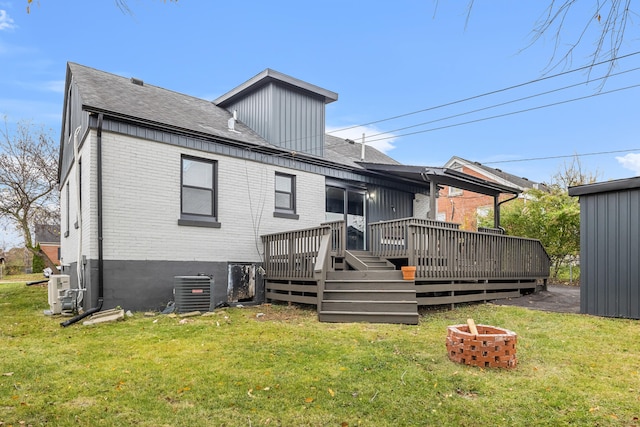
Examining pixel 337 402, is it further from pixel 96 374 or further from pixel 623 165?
pixel 623 165

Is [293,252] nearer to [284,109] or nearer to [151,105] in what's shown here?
[284,109]

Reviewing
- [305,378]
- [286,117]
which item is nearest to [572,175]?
[286,117]

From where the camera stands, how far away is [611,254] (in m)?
8.11

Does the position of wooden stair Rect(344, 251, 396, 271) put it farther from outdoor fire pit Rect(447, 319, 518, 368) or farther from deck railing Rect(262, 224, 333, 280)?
outdoor fire pit Rect(447, 319, 518, 368)

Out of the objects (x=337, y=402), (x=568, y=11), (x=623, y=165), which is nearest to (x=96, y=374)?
(x=337, y=402)

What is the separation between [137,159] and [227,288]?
371cm

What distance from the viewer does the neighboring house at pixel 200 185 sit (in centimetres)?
860

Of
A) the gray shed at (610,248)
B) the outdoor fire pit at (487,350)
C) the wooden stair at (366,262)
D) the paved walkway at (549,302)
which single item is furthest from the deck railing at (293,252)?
the gray shed at (610,248)

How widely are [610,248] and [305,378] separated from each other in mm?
7242

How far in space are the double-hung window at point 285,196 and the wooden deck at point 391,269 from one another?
3.67 feet

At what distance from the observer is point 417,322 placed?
24.1 ft

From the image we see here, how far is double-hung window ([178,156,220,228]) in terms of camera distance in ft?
31.8

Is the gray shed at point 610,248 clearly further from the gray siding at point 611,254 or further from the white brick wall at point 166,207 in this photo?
the white brick wall at point 166,207

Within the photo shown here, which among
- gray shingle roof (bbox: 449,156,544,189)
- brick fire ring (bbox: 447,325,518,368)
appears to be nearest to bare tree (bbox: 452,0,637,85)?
brick fire ring (bbox: 447,325,518,368)
